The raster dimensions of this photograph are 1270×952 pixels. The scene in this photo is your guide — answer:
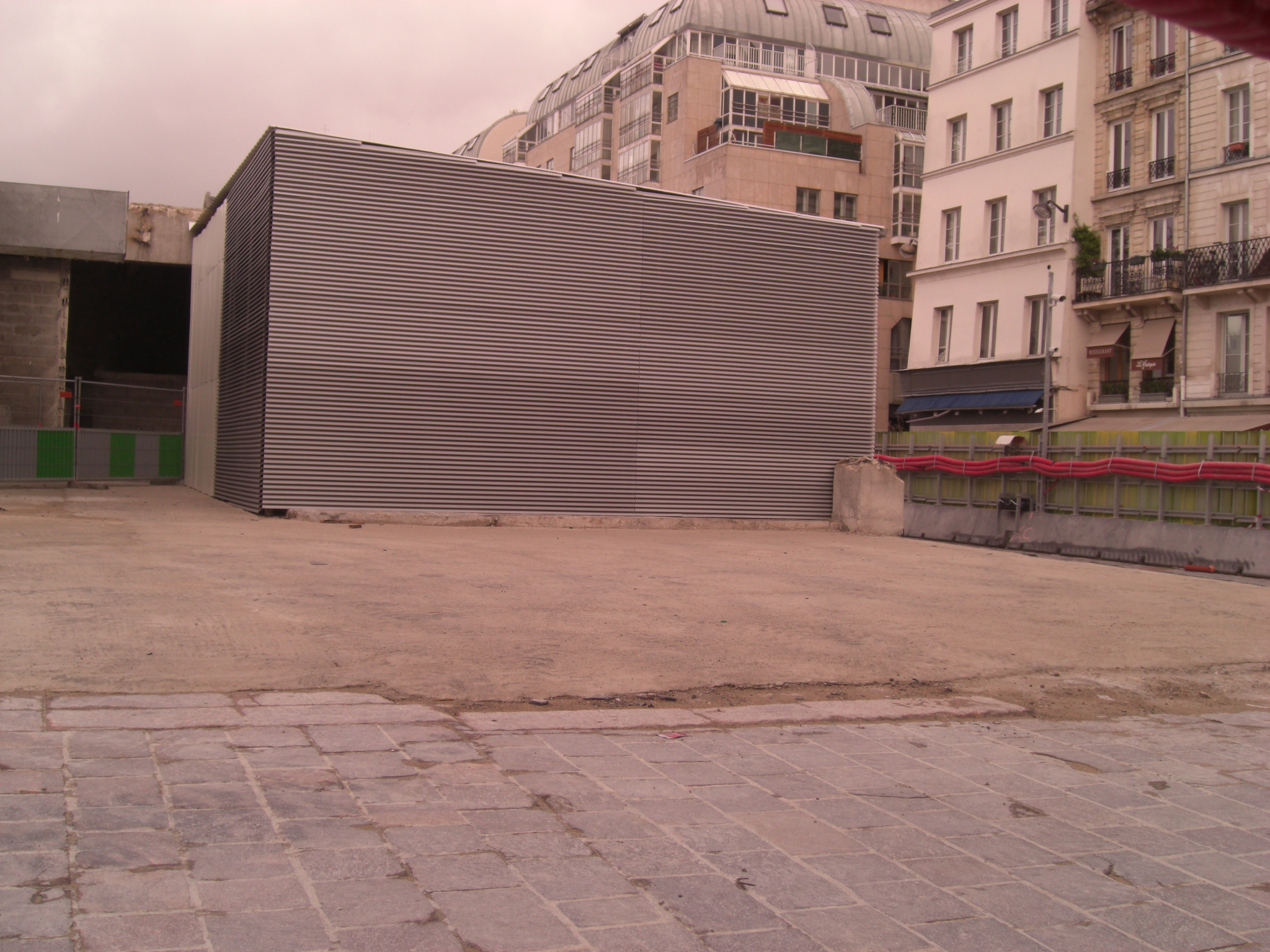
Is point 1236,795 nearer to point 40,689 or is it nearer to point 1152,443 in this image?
point 40,689

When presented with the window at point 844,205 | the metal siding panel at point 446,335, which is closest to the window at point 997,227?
the window at point 844,205

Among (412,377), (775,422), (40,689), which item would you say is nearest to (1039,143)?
(775,422)

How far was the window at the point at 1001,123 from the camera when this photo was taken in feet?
126

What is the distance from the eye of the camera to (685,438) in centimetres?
2147

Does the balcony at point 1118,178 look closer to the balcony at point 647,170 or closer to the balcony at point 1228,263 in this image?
the balcony at point 1228,263

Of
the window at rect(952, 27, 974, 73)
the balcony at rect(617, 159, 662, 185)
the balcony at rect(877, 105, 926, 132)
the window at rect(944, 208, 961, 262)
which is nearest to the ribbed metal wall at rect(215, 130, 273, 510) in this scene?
the window at rect(944, 208, 961, 262)

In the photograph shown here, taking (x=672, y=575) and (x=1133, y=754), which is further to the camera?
(x=672, y=575)

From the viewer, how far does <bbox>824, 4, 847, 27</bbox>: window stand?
62981 mm

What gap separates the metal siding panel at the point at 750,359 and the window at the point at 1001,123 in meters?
18.0

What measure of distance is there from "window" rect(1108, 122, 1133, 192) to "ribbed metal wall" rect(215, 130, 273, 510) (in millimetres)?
28246

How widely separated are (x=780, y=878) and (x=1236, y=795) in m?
2.87

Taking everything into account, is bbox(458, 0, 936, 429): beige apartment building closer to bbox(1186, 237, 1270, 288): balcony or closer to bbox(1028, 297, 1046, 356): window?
bbox(1028, 297, 1046, 356): window

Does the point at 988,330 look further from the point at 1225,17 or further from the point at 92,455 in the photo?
the point at 1225,17

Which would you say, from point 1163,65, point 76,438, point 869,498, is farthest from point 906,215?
point 76,438
